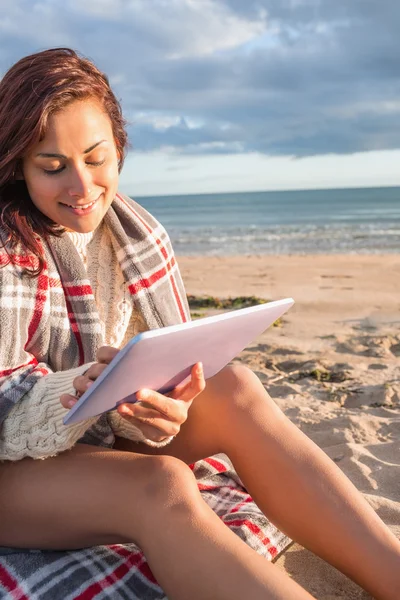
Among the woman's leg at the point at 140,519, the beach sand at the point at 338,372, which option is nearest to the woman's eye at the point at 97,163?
the woman's leg at the point at 140,519

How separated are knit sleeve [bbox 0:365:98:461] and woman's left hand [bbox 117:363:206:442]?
0.18m

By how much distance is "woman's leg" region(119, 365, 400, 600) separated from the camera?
1.93 meters

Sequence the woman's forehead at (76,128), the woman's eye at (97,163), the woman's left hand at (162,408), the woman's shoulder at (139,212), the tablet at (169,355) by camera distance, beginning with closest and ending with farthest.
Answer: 1. the tablet at (169,355)
2. the woman's left hand at (162,408)
3. the woman's forehead at (76,128)
4. the woman's eye at (97,163)
5. the woman's shoulder at (139,212)

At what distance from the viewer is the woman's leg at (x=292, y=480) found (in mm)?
1929

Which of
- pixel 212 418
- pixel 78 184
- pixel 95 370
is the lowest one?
pixel 212 418

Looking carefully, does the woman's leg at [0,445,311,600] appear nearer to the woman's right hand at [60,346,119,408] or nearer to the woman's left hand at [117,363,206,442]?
the woman's left hand at [117,363,206,442]

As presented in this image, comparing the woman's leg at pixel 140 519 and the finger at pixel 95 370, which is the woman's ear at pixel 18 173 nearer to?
the finger at pixel 95 370

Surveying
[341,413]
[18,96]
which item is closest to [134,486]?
[18,96]

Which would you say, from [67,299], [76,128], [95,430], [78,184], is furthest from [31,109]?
[95,430]

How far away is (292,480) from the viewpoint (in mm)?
2033

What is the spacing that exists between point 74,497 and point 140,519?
194 mm

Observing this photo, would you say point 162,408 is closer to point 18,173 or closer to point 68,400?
point 68,400

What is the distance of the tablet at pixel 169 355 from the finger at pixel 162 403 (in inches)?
0.9

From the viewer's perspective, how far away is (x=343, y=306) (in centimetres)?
648
